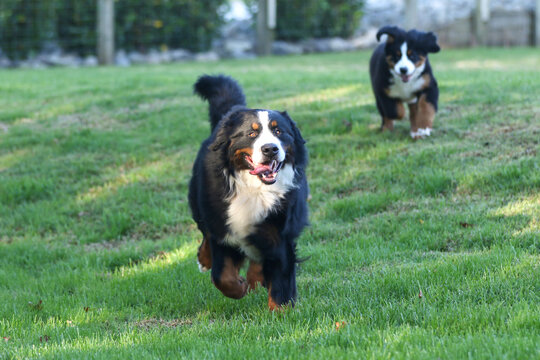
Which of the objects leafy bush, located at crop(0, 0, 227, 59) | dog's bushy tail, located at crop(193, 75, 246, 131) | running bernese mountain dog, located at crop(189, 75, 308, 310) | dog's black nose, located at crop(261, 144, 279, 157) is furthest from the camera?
leafy bush, located at crop(0, 0, 227, 59)

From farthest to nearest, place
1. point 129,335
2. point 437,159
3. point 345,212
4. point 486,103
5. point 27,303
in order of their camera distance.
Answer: point 486,103
point 437,159
point 345,212
point 27,303
point 129,335

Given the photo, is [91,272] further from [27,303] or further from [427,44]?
[427,44]

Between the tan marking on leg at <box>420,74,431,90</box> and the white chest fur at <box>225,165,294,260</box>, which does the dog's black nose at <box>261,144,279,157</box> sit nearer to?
the white chest fur at <box>225,165,294,260</box>

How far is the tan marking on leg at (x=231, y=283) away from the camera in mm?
4195

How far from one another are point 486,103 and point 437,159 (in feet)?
6.56

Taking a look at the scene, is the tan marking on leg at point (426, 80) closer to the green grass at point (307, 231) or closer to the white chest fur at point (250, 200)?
the green grass at point (307, 231)

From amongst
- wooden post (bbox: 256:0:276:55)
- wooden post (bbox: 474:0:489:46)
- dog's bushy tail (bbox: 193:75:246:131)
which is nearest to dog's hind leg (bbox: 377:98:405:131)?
dog's bushy tail (bbox: 193:75:246:131)

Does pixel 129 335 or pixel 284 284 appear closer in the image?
pixel 129 335

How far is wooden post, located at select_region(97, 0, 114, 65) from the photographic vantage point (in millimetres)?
17391

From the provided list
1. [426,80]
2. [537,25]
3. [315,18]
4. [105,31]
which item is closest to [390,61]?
[426,80]

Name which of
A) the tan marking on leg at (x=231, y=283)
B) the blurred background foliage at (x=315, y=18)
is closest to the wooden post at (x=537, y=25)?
the blurred background foliage at (x=315, y=18)

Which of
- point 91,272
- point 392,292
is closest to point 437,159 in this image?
point 392,292

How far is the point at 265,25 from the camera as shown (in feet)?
65.5

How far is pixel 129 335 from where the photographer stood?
3824 mm
